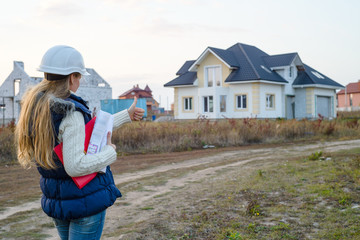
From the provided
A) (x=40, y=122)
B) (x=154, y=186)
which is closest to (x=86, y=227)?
(x=40, y=122)

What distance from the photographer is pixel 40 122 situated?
2.15 m

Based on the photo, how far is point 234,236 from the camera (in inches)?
168

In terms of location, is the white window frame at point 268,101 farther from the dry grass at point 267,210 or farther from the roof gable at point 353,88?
the roof gable at point 353,88

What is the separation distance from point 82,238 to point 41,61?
1072 mm

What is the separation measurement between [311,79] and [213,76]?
28.2 feet

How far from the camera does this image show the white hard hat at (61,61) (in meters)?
2.27

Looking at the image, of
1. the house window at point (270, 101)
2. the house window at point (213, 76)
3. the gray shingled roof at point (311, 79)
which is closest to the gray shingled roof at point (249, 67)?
the house window at point (213, 76)

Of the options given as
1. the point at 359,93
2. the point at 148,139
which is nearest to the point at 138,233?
the point at 148,139

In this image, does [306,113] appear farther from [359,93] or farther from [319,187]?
[359,93]

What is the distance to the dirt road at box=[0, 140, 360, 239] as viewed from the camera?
537 cm

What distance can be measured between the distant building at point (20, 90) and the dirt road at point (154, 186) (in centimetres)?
2549

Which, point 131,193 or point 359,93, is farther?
point 359,93

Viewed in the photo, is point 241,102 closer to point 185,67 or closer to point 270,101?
point 270,101

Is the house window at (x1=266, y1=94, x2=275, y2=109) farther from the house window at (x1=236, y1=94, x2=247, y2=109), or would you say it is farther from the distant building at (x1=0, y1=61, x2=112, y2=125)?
the distant building at (x1=0, y1=61, x2=112, y2=125)
